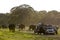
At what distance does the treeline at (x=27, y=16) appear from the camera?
345 feet

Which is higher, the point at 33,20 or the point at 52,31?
the point at 33,20

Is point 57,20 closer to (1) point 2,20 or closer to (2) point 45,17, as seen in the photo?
(2) point 45,17

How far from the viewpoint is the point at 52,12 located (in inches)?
4860

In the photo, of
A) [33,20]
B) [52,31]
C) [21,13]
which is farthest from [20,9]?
[52,31]

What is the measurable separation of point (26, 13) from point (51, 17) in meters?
15.3

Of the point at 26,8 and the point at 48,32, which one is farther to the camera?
the point at 26,8

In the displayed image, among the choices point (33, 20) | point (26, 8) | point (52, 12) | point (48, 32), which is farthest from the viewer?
point (52, 12)

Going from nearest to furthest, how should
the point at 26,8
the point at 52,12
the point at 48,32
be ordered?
the point at 48,32 → the point at 26,8 → the point at 52,12

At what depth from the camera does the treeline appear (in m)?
105

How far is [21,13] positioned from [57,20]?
46.3 ft

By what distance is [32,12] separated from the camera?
110 m

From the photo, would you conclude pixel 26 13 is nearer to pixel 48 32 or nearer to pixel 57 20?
pixel 57 20

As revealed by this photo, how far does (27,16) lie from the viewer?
109 meters

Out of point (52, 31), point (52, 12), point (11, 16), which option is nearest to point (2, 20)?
point (11, 16)
